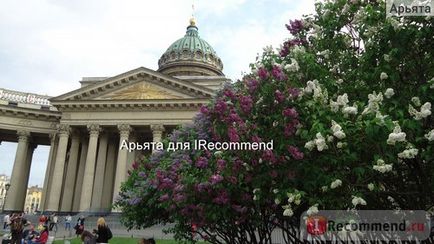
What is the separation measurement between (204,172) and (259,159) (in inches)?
75.3

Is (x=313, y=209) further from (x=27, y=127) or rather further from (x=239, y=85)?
(x=27, y=127)

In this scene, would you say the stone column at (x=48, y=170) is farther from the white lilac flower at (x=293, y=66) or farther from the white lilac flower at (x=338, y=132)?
the white lilac flower at (x=338, y=132)

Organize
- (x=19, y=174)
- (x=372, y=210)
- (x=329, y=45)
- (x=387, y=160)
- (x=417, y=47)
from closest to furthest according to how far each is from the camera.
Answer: (x=387, y=160) → (x=417, y=47) → (x=372, y=210) → (x=329, y=45) → (x=19, y=174)

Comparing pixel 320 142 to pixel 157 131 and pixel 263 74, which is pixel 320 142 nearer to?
pixel 263 74

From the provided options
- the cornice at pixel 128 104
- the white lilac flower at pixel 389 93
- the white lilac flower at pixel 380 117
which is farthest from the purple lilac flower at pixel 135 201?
the cornice at pixel 128 104

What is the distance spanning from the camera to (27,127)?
45438 mm

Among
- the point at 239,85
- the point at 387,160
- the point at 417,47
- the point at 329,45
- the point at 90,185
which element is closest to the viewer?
the point at 387,160

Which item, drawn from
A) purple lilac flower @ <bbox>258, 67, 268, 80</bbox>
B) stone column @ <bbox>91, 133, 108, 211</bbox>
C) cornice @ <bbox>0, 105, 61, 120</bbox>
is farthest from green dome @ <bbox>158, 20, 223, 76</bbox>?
purple lilac flower @ <bbox>258, 67, 268, 80</bbox>

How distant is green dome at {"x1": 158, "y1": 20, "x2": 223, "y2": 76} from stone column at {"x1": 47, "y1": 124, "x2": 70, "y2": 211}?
25535mm

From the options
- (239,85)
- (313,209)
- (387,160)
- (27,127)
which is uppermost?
(27,127)

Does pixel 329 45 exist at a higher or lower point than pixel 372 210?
higher

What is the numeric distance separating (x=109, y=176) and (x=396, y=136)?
41.8 meters

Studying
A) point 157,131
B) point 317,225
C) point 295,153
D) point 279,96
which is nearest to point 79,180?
point 157,131

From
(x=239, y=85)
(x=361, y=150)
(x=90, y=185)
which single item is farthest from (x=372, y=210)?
(x=90, y=185)
